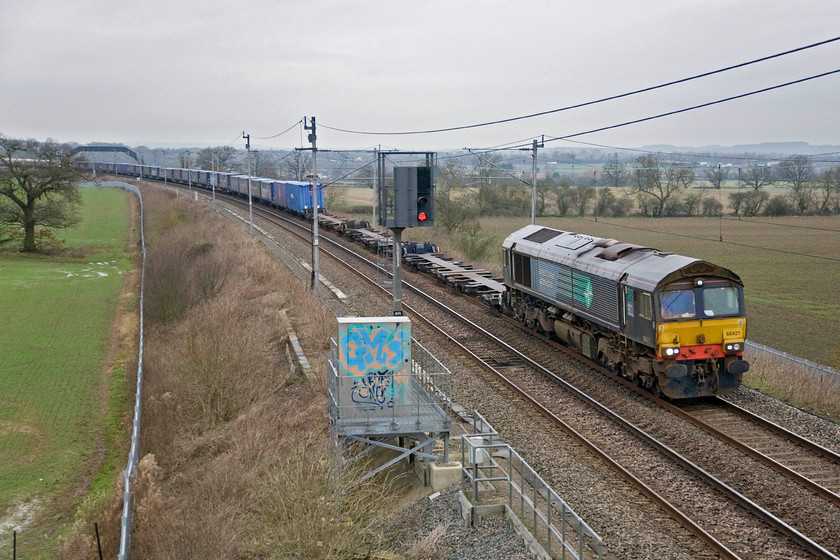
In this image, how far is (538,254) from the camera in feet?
82.1

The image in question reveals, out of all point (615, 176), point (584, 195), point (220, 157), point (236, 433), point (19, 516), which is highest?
point (220, 157)

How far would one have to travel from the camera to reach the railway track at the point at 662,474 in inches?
449

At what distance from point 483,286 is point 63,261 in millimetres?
39423

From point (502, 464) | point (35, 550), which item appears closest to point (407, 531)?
point (502, 464)

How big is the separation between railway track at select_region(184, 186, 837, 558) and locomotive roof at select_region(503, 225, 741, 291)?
3001 millimetres

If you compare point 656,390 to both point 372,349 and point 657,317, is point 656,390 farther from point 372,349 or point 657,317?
point 372,349

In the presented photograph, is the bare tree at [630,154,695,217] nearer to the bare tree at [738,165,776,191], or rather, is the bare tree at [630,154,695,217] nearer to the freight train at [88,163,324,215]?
the bare tree at [738,165,776,191]

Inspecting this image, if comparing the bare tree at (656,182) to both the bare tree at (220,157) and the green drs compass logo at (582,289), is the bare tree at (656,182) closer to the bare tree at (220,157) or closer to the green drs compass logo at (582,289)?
the green drs compass logo at (582,289)

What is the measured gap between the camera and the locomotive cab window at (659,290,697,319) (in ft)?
58.6

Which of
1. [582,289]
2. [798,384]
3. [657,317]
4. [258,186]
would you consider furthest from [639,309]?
[258,186]

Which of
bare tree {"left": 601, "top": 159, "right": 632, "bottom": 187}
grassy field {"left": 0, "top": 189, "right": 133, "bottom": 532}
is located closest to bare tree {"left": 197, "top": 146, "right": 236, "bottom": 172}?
bare tree {"left": 601, "top": 159, "right": 632, "bottom": 187}

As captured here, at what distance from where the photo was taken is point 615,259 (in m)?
20.6

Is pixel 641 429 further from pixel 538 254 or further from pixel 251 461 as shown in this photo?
pixel 538 254

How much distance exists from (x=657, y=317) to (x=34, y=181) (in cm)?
5091
